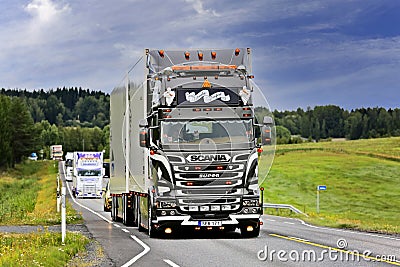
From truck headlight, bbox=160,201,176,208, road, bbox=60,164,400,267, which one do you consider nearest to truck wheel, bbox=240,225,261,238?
road, bbox=60,164,400,267

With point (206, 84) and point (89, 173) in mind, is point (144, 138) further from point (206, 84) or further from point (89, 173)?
point (89, 173)

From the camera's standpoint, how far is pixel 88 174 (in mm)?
65125

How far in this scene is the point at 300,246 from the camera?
55.4ft

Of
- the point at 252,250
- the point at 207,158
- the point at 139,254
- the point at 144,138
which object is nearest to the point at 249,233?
the point at 207,158

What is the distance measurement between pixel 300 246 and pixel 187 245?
2.94 meters

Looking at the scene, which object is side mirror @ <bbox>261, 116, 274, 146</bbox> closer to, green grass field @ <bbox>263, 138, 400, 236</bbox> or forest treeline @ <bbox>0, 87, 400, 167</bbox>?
green grass field @ <bbox>263, 138, 400, 236</bbox>

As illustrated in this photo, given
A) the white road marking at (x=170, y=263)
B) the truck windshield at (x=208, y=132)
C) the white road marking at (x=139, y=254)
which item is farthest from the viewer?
the truck windshield at (x=208, y=132)

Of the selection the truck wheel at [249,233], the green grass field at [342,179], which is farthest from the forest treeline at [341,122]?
the truck wheel at [249,233]

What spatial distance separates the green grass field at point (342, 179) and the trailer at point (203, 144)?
2564 centimetres

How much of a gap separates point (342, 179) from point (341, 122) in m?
89.7

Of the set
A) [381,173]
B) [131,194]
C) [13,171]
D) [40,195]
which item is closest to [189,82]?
[131,194]

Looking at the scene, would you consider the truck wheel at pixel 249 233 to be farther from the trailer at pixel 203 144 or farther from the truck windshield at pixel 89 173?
the truck windshield at pixel 89 173

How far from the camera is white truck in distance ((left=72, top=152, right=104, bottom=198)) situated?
6388 cm

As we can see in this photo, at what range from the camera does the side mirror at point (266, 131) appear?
719 inches
